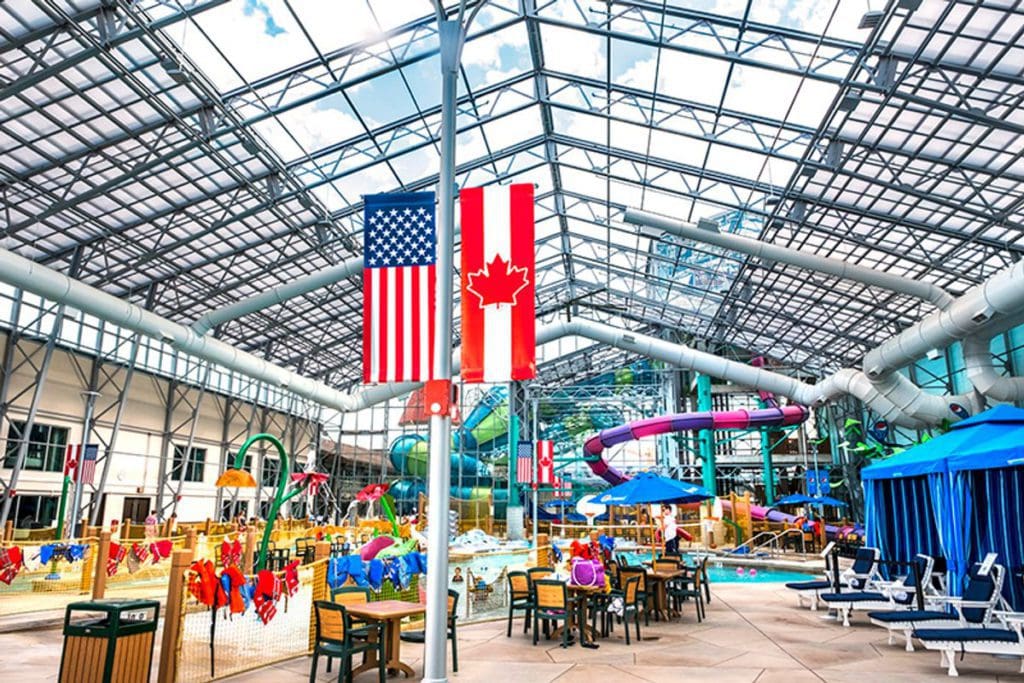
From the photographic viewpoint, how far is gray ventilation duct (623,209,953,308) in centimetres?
1745

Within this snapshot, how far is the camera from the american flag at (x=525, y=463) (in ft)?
91.5

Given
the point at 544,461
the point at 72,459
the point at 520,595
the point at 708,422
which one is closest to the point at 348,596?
the point at 520,595

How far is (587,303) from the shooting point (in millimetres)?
36938

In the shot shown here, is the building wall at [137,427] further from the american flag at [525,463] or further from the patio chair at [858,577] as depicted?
the patio chair at [858,577]

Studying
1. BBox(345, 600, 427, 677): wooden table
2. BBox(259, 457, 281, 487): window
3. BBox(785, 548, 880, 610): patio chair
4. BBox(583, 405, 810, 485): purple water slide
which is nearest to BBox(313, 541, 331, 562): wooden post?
BBox(345, 600, 427, 677): wooden table

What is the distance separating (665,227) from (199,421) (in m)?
24.4

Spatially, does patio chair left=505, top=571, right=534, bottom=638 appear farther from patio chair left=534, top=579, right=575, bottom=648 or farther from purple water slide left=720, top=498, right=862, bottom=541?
purple water slide left=720, top=498, right=862, bottom=541

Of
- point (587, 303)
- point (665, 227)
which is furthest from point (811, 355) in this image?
point (665, 227)

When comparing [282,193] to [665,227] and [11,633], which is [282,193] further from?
[11,633]

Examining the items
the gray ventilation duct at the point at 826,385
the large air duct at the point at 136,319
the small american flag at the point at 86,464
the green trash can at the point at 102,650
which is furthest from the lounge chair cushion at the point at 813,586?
the small american flag at the point at 86,464

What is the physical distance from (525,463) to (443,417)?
2167 cm

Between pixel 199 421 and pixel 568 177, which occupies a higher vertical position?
pixel 568 177

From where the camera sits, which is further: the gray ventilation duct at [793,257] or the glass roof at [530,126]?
the gray ventilation duct at [793,257]

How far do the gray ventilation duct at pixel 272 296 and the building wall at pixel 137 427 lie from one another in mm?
7122
